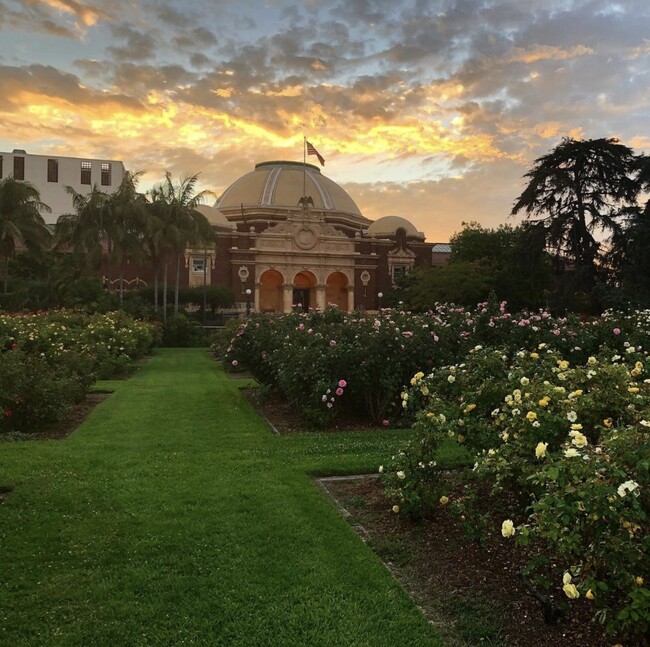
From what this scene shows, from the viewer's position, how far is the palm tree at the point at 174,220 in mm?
34059

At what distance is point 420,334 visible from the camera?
8766mm

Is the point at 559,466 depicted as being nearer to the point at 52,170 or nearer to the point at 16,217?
the point at 16,217

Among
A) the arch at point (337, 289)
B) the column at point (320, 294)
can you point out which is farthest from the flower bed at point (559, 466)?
the arch at point (337, 289)

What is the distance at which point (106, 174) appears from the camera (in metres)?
62.2

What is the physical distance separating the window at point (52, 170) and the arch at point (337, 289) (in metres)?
30.6

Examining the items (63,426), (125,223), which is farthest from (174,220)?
(63,426)

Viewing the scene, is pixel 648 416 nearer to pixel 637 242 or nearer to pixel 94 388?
pixel 94 388

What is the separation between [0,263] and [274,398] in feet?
122

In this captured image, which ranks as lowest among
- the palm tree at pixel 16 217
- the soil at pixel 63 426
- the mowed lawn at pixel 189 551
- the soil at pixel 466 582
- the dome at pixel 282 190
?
the soil at pixel 63 426

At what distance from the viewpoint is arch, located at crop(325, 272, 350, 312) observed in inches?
2319

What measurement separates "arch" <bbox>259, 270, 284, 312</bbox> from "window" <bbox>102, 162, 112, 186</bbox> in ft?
66.0

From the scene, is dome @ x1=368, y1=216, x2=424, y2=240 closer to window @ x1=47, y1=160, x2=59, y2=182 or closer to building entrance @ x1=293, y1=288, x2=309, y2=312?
building entrance @ x1=293, y1=288, x2=309, y2=312

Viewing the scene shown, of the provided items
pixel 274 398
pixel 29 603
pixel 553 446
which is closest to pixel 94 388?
pixel 274 398

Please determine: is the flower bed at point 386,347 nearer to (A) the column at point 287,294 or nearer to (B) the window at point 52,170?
(A) the column at point 287,294
